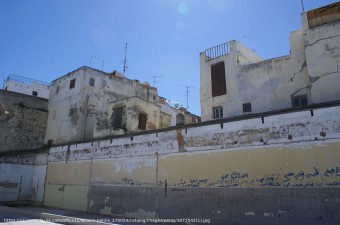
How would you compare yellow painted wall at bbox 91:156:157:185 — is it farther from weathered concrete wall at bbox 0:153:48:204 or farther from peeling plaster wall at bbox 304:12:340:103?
peeling plaster wall at bbox 304:12:340:103

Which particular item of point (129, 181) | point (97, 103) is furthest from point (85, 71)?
point (129, 181)

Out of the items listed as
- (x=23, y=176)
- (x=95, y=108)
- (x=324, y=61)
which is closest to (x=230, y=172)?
(x=324, y=61)

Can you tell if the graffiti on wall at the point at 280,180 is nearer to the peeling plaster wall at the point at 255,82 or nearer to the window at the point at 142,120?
the peeling plaster wall at the point at 255,82

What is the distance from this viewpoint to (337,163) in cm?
909

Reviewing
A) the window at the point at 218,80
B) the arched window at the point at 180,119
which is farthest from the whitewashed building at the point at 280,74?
the arched window at the point at 180,119

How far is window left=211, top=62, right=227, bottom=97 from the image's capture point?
18.5 metres

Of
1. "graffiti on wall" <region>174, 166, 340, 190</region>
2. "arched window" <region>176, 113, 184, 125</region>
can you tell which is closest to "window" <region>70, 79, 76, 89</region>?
"arched window" <region>176, 113, 184, 125</region>

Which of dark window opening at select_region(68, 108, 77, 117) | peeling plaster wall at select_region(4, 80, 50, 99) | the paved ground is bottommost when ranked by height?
the paved ground

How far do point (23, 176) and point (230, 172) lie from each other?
1699 cm

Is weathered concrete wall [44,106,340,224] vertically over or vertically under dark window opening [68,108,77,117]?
under

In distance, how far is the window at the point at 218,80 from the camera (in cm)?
1850

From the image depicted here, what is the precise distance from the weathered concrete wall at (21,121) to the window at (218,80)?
17.2 metres

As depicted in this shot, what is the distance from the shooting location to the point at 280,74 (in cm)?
1634

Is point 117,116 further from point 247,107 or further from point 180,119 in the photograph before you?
point 247,107
